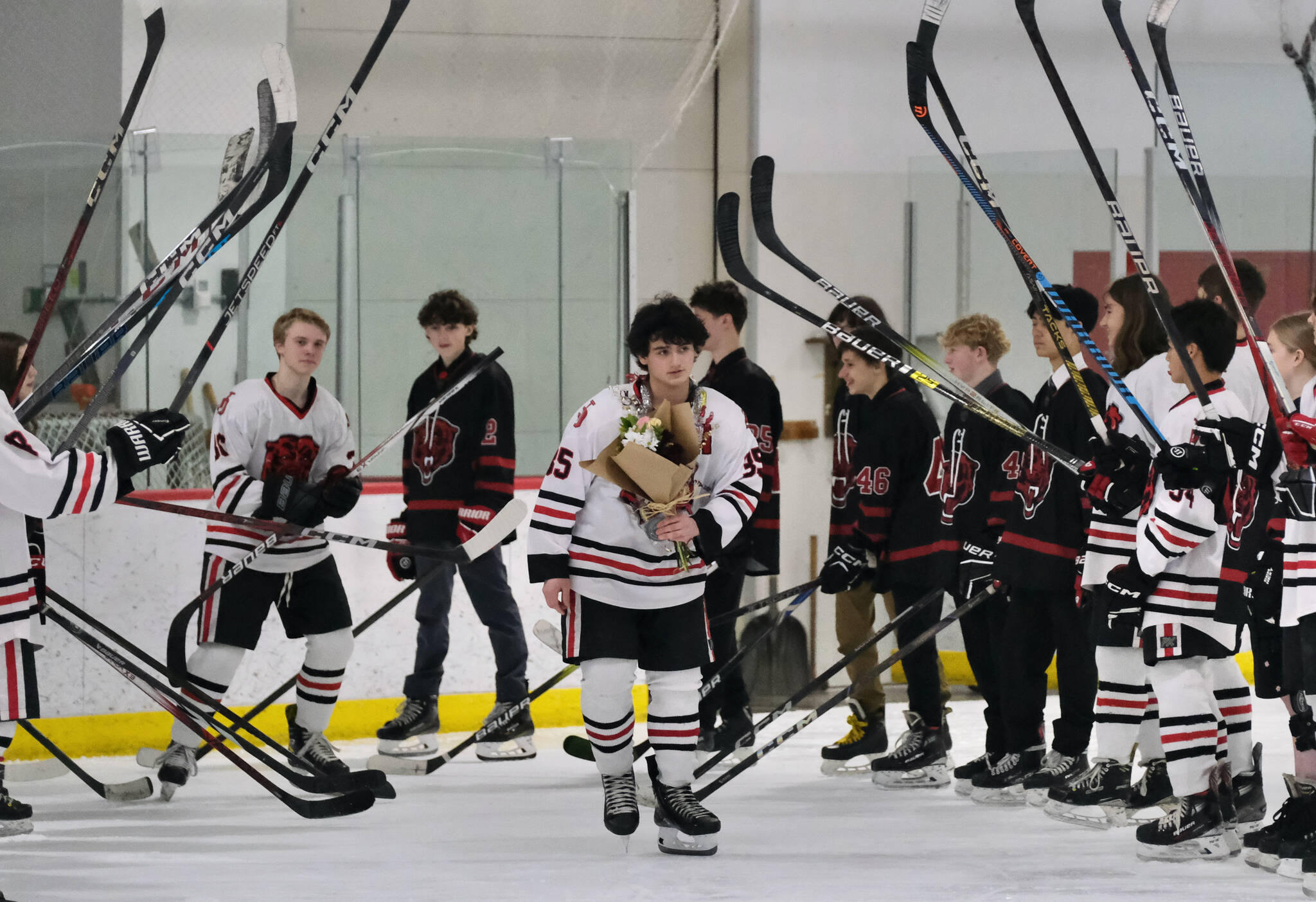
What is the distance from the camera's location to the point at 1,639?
2711mm

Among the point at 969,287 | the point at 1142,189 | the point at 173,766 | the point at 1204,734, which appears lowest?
the point at 173,766

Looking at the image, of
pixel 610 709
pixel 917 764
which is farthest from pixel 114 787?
pixel 917 764

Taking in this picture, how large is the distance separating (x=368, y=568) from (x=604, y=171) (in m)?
1.57

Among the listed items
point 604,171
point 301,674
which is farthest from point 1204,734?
point 604,171

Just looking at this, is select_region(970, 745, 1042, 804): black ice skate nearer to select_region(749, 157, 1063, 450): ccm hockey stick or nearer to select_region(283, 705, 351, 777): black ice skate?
select_region(749, 157, 1063, 450): ccm hockey stick

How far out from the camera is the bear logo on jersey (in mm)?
4039

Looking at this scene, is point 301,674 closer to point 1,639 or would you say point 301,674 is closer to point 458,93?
point 1,639

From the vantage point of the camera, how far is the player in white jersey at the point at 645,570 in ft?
9.56

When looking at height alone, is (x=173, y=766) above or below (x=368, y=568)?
below

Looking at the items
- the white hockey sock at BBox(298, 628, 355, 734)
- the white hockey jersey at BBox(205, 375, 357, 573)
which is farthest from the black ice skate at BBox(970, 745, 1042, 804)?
the white hockey jersey at BBox(205, 375, 357, 573)

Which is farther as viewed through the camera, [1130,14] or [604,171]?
[1130,14]

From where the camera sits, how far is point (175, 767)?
3459 millimetres

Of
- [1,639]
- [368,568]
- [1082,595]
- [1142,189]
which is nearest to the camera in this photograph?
[1,639]

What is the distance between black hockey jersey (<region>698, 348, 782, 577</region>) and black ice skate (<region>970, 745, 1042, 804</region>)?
2.44 feet
